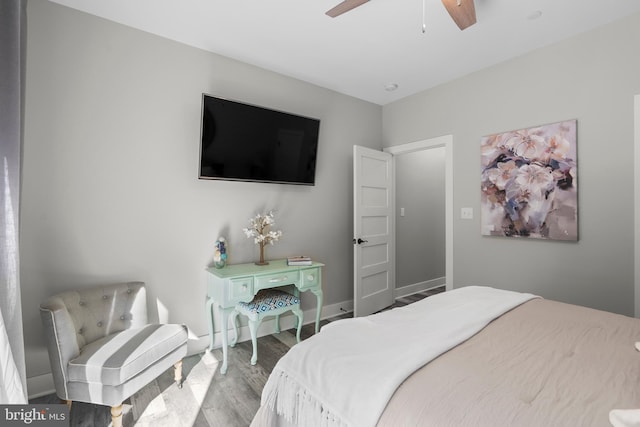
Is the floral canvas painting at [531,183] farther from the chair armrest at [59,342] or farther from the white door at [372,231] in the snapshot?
the chair armrest at [59,342]

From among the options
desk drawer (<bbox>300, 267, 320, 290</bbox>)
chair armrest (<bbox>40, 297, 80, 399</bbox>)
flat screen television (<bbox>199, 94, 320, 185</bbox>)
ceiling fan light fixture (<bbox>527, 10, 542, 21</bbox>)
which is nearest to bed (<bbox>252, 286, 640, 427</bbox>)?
chair armrest (<bbox>40, 297, 80, 399</bbox>)

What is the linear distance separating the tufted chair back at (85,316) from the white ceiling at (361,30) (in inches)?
77.5

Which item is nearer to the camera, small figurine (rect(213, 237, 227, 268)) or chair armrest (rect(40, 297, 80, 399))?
chair armrest (rect(40, 297, 80, 399))

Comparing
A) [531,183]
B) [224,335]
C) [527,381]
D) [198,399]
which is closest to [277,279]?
[224,335]

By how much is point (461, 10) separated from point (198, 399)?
9.27ft

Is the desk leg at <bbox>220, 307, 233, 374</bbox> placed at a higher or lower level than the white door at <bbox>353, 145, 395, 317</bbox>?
lower

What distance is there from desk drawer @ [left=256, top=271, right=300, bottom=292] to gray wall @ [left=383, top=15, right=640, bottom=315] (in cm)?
A: 176

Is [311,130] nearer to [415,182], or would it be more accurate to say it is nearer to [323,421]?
[415,182]

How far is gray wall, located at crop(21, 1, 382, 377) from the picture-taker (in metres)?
2.01

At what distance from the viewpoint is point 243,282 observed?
95.0 inches

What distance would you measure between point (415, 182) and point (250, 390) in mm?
3451

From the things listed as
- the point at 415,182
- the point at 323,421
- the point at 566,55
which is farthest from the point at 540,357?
the point at 415,182

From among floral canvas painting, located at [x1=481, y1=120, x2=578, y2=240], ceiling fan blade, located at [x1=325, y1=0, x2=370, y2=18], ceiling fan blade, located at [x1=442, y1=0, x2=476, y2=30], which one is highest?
ceiling fan blade, located at [x1=325, y1=0, x2=370, y2=18]
